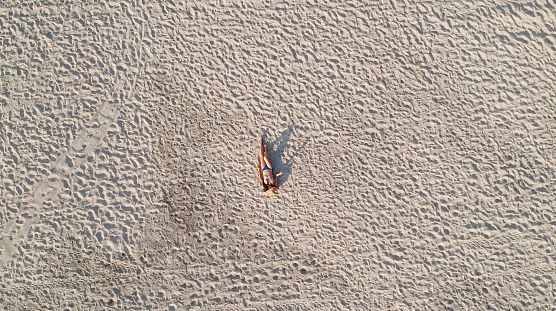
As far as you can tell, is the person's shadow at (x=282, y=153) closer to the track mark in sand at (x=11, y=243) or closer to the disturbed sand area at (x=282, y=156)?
the disturbed sand area at (x=282, y=156)

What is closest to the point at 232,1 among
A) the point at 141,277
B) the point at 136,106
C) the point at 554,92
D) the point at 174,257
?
the point at 136,106

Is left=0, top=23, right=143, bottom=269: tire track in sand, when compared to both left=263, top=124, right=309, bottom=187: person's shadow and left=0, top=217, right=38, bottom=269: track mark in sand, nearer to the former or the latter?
left=0, top=217, right=38, bottom=269: track mark in sand

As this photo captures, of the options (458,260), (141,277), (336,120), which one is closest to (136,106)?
(141,277)

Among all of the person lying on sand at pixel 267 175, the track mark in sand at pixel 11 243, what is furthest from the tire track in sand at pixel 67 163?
the person lying on sand at pixel 267 175

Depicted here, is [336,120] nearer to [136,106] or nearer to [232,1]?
[232,1]

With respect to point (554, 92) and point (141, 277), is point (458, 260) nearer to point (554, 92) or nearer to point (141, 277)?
point (554, 92)

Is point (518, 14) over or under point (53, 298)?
over

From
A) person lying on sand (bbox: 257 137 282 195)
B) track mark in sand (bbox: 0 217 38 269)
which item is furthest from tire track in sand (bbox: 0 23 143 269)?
person lying on sand (bbox: 257 137 282 195)

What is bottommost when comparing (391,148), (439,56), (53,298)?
(53,298)

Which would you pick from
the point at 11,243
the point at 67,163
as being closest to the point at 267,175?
the point at 67,163
